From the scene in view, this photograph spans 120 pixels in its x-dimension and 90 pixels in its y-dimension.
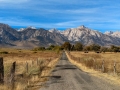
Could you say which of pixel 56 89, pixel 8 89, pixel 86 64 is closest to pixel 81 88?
pixel 56 89

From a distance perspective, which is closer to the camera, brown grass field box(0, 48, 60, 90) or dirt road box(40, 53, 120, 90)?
brown grass field box(0, 48, 60, 90)

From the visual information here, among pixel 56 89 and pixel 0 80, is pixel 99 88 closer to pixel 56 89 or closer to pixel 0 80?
pixel 56 89

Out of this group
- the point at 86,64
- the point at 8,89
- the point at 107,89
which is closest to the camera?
the point at 8,89

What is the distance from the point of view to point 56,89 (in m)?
15.2

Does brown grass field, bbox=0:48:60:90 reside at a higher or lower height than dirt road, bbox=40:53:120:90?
higher

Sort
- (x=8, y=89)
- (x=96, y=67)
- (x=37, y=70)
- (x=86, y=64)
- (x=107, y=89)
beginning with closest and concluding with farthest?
(x=8, y=89) → (x=107, y=89) → (x=37, y=70) → (x=96, y=67) → (x=86, y=64)

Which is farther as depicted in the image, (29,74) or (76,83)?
(29,74)

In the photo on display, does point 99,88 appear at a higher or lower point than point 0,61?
lower

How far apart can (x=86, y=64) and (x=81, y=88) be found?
20784 millimetres

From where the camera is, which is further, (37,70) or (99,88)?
(37,70)

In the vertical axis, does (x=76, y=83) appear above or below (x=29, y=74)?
below

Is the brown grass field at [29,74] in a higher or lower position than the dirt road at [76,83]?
higher

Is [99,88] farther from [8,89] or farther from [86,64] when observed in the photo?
[86,64]

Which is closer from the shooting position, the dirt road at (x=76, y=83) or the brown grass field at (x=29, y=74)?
the brown grass field at (x=29, y=74)
